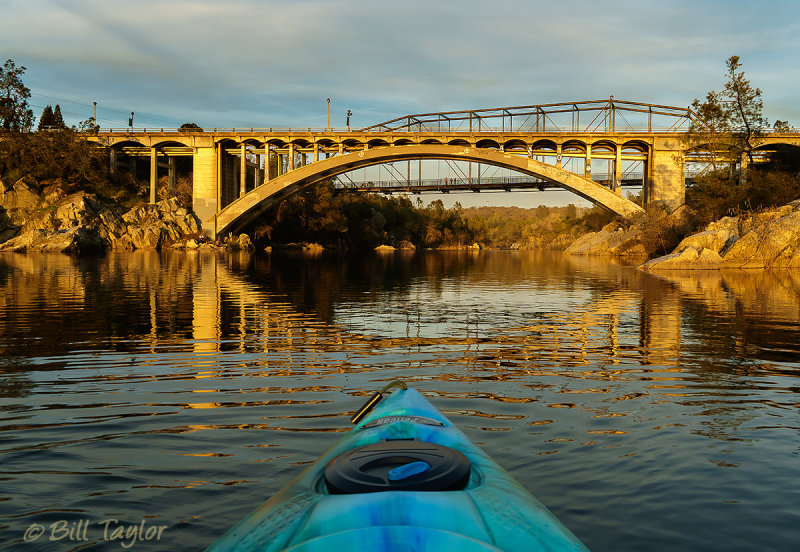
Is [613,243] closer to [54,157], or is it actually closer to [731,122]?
[731,122]

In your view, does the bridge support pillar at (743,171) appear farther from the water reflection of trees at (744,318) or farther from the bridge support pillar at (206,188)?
the bridge support pillar at (206,188)

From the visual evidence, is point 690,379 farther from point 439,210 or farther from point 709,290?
point 439,210

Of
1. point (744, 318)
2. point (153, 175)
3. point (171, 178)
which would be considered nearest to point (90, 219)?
point (153, 175)

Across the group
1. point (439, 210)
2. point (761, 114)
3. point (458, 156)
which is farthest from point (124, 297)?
point (439, 210)

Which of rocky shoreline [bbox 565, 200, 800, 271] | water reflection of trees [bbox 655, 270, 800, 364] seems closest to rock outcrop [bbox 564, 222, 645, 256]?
rocky shoreline [bbox 565, 200, 800, 271]

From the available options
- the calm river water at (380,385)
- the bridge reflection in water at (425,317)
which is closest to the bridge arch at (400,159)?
the bridge reflection in water at (425,317)

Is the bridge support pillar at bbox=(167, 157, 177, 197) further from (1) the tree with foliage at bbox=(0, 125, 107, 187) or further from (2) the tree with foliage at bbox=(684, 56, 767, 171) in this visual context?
(2) the tree with foliage at bbox=(684, 56, 767, 171)

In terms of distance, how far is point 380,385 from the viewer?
18.2 ft

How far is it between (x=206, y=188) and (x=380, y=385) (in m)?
50.8

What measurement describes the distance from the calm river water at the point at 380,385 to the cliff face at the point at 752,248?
1592 cm

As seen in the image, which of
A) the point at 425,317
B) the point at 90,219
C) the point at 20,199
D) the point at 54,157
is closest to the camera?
the point at 425,317

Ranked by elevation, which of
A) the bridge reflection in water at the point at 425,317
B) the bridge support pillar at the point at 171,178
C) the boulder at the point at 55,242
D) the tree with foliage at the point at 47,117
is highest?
the tree with foliage at the point at 47,117

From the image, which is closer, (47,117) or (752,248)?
(752,248)

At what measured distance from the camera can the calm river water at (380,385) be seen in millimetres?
2941
